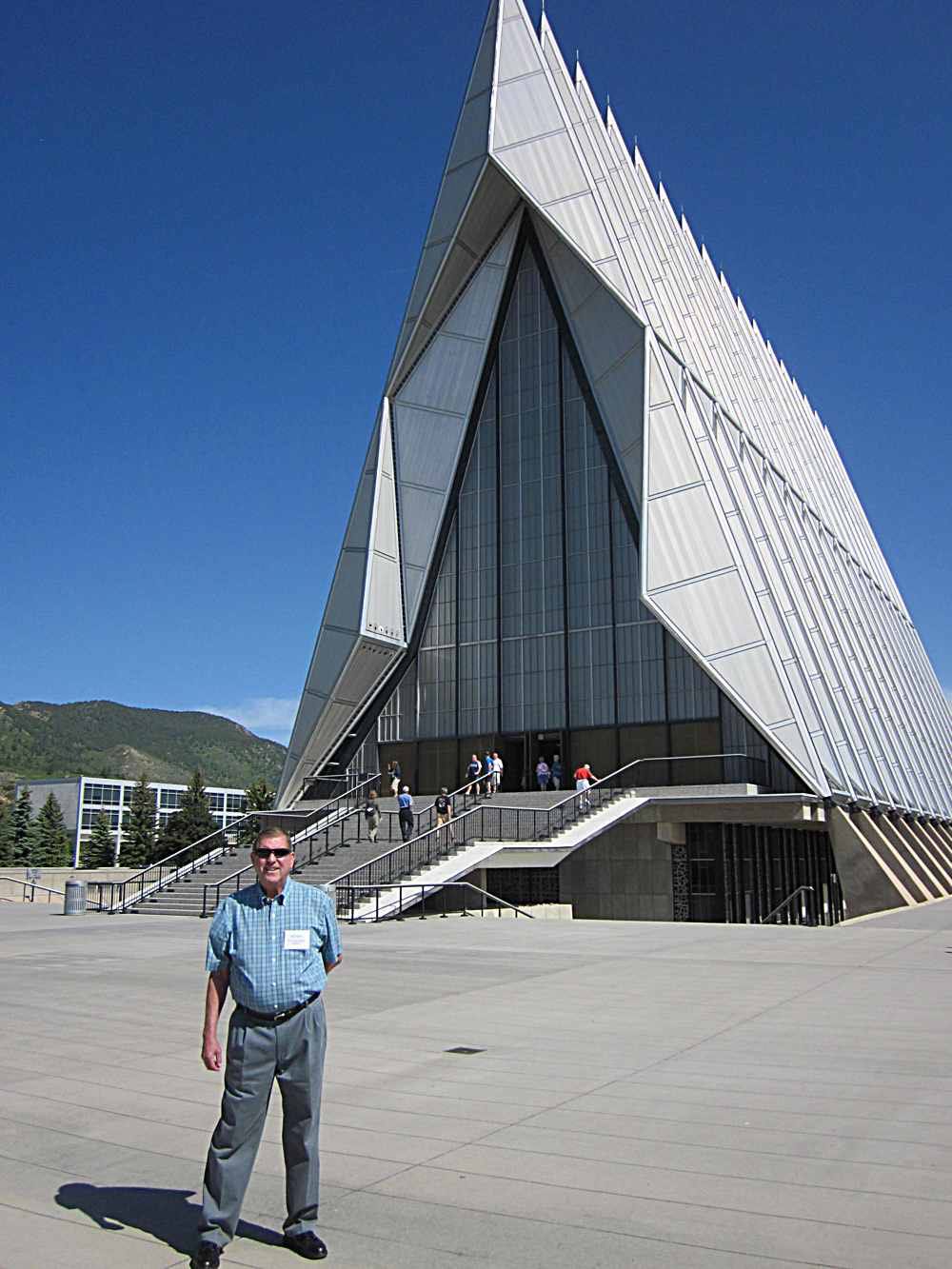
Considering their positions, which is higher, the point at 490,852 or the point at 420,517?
the point at 420,517

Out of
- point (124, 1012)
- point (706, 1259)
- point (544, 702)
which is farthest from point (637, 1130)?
point (544, 702)

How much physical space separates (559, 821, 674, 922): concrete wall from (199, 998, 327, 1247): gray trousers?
93.5ft

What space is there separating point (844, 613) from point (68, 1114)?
39647 mm

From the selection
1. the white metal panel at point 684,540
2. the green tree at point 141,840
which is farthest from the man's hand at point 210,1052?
the green tree at point 141,840

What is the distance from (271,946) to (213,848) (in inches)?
1165

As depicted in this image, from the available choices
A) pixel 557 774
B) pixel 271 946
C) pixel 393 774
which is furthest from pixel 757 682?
pixel 271 946

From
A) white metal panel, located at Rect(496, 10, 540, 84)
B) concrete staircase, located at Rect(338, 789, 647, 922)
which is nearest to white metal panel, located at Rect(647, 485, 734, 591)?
concrete staircase, located at Rect(338, 789, 647, 922)

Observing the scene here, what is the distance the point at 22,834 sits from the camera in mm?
77688

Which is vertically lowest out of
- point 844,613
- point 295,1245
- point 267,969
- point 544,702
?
point 295,1245

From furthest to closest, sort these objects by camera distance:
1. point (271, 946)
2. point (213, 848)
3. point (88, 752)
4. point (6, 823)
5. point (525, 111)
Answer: point (88, 752), point (6, 823), point (525, 111), point (213, 848), point (271, 946)

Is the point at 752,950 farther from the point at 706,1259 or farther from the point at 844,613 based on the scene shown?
the point at 844,613

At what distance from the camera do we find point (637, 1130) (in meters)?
5.78

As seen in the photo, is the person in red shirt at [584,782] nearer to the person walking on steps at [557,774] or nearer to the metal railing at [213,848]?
the person walking on steps at [557,774]

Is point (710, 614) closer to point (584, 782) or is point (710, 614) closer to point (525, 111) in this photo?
point (584, 782)
